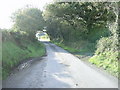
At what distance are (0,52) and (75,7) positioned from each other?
2469 cm

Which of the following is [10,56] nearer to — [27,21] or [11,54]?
[11,54]

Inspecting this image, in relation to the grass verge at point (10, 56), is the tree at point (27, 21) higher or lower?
higher

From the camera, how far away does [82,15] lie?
3769 cm

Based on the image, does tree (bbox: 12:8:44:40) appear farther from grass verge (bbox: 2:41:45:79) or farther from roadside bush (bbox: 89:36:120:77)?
roadside bush (bbox: 89:36:120:77)

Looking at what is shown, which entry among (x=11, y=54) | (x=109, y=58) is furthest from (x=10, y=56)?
(x=109, y=58)

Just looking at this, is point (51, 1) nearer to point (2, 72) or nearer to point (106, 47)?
point (106, 47)

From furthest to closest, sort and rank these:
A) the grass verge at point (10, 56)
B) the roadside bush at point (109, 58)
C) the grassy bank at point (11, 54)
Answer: the grassy bank at point (11, 54) < the grass verge at point (10, 56) < the roadside bush at point (109, 58)

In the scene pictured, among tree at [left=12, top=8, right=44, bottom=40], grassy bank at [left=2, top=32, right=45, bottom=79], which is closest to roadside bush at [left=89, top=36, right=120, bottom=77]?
grassy bank at [left=2, top=32, right=45, bottom=79]

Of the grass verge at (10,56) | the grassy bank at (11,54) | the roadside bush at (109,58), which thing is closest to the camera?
the roadside bush at (109,58)

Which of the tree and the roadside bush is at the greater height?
the tree

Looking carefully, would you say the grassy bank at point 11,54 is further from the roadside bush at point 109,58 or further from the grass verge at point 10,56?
the roadside bush at point 109,58

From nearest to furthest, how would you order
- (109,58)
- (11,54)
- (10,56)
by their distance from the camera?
(109,58), (10,56), (11,54)

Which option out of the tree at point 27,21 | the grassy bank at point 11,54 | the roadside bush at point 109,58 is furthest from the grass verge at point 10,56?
the tree at point 27,21

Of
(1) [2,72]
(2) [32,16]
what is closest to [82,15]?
(2) [32,16]
